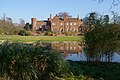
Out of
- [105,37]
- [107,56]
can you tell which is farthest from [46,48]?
[107,56]

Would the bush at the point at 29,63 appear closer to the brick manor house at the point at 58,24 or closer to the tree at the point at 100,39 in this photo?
the tree at the point at 100,39

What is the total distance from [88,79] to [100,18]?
22.4 feet

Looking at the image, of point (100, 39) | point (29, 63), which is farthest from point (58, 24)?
point (29, 63)

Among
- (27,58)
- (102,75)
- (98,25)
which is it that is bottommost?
(102,75)

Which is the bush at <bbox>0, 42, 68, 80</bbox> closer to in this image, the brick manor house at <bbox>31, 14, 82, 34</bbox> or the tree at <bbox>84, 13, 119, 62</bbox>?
the tree at <bbox>84, 13, 119, 62</bbox>

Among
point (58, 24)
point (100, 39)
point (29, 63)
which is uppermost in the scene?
point (58, 24)

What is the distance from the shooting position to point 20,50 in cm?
966

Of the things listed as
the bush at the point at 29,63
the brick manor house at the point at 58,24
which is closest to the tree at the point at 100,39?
the bush at the point at 29,63

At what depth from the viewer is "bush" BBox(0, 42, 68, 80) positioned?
9.15 metres

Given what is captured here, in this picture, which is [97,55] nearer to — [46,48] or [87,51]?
[87,51]

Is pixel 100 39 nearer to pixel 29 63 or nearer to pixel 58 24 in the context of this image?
pixel 29 63

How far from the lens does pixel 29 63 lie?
30.6ft

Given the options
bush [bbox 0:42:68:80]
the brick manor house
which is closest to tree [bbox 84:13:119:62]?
bush [bbox 0:42:68:80]

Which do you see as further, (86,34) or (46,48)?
(86,34)
